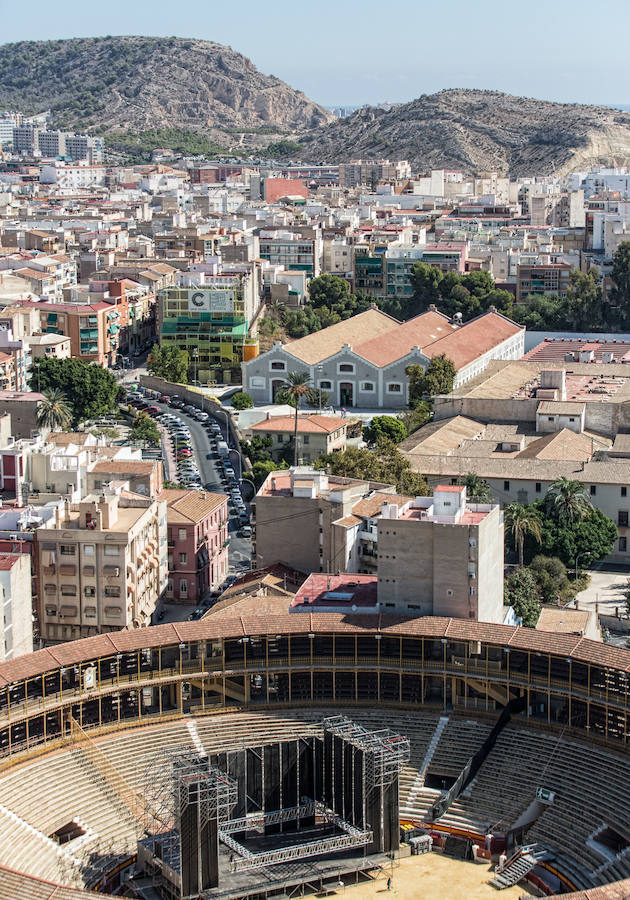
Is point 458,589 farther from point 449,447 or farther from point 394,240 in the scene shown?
point 394,240

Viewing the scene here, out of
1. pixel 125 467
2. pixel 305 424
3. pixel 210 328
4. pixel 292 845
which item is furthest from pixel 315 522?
pixel 210 328

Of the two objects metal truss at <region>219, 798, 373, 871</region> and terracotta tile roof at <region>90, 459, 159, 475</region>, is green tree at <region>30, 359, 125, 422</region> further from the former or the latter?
metal truss at <region>219, 798, 373, 871</region>

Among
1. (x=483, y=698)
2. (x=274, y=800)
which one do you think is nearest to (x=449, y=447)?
(x=483, y=698)

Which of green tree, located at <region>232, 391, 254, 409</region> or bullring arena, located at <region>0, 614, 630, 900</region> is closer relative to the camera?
bullring arena, located at <region>0, 614, 630, 900</region>

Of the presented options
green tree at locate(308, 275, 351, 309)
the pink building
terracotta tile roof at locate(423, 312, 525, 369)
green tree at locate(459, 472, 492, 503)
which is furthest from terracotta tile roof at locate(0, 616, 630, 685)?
green tree at locate(308, 275, 351, 309)

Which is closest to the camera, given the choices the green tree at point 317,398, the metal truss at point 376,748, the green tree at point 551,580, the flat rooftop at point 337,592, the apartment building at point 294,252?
the metal truss at point 376,748

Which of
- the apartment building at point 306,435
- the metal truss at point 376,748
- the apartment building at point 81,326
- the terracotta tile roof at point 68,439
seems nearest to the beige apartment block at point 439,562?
the metal truss at point 376,748

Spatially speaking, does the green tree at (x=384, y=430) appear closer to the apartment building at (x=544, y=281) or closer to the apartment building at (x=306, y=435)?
the apartment building at (x=306, y=435)
